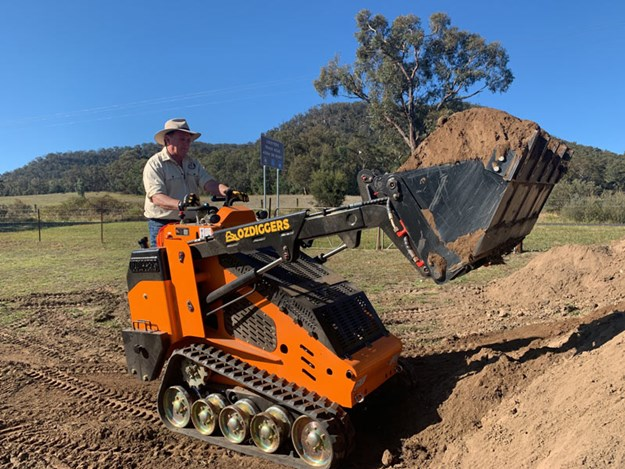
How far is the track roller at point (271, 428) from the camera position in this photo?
3.65 meters

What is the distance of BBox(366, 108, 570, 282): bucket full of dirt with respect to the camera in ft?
10.5

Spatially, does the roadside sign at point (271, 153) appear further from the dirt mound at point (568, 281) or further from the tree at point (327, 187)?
the tree at point (327, 187)

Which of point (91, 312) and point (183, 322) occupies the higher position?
point (183, 322)

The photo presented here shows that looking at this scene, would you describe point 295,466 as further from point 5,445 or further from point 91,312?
point 91,312

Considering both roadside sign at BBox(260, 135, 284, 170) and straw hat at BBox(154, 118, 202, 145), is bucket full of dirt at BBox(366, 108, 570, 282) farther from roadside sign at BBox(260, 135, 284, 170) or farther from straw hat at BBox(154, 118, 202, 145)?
roadside sign at BBox(260, 135, 284, 170)

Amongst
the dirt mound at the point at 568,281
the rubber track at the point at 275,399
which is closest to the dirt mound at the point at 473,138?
the rubber track at the point at 275,399

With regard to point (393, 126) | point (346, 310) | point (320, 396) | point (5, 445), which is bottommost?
point (5, 445)

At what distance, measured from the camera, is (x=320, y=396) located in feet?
12.0

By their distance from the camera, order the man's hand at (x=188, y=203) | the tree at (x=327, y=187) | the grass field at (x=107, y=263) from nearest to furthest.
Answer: the man's hand at (x=188, y=203)
the grass field at (x=107, y=263)
the tree at (x=327, y=187)

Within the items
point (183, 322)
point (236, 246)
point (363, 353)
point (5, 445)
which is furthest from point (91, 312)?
point (363, 353)

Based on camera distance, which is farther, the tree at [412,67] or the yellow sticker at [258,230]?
the tree at [412,67]

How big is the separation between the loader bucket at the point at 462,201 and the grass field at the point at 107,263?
6.50 m

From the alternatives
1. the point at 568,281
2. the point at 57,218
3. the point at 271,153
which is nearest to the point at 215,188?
the point at 568,281

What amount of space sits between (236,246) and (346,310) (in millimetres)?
1056
